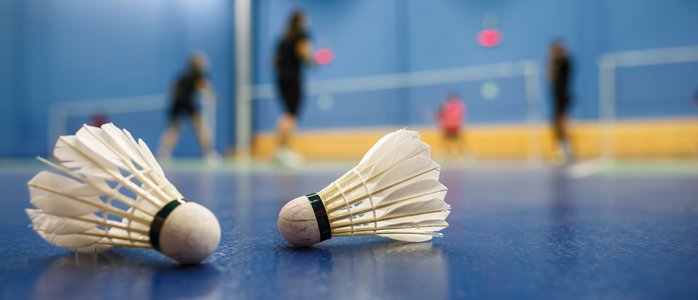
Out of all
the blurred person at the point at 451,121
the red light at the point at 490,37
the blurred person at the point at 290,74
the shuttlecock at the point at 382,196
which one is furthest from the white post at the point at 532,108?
the shuttlecock at the point at 382,196

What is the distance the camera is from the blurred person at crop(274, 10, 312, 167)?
15.2 feet

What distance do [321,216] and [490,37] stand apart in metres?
7.80

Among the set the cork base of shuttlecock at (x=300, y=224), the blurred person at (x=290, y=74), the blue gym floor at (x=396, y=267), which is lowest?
the blue gym floor at (x=396, y=267)

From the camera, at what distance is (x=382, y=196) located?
0.69 m

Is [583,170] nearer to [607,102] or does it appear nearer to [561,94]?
[561,94]

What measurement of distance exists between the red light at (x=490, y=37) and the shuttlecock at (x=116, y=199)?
7.88 metres

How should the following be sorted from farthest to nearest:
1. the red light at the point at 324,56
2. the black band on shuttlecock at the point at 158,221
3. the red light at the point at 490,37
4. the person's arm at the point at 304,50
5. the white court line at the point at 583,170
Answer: the red light at the point at 324,56 < the red light at the point at 490,37 < the person's arm at the point at 304,50 < the white court line at the point at 583,170 < the black band on shuttlecock at the point at 158,221

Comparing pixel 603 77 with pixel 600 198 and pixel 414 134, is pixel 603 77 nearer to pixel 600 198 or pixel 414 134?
pixel 600 198

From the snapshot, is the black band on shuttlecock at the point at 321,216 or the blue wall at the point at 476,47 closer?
the black band on shuttlecock at the point at 321,216

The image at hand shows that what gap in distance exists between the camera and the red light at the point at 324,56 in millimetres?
9184

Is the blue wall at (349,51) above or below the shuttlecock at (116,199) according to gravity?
above

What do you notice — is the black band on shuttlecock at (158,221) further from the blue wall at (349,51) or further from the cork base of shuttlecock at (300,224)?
the blue wall at (349,51)

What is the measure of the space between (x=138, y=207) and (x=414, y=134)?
13.2 inches

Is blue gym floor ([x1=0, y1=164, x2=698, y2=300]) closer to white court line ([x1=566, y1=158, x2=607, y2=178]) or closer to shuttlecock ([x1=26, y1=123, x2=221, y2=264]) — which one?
shuttlecock ([x1=26, y1=123, x2=221, y2=264])
